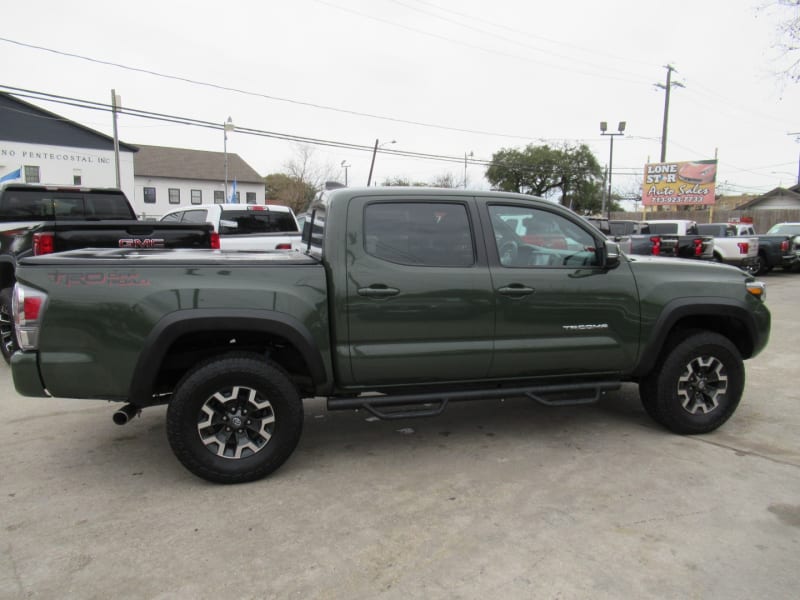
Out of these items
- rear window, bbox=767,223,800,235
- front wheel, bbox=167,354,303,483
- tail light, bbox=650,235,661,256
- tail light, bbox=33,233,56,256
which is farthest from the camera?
rear window, bbox=767,223,800,235

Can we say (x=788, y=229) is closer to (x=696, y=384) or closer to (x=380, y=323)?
(x=696, y=384)

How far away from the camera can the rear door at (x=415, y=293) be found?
11.7 feet

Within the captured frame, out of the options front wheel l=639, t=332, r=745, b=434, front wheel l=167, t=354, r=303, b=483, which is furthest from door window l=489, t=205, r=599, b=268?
front wheel l=167, t=354, r=303, b=483

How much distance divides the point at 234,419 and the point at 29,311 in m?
1.30

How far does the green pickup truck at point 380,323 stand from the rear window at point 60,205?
4.65m

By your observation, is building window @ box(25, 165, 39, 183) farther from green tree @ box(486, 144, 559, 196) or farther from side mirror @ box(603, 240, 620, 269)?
side mirror @ box(603, 240, 620, 269)

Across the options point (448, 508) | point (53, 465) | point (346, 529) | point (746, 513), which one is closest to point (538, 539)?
point (448, 508)

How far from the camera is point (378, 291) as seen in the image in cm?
356

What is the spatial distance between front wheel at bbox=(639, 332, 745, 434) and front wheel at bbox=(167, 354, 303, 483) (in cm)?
275

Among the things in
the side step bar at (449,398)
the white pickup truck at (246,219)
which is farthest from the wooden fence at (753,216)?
the side step bar at (449,398)

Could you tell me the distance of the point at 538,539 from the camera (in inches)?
114

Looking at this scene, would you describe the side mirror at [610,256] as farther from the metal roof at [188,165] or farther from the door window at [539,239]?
the metal roof at [188,165]

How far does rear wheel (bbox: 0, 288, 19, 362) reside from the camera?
231 inches

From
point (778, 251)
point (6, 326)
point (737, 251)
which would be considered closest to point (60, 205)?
point (6, 326)
